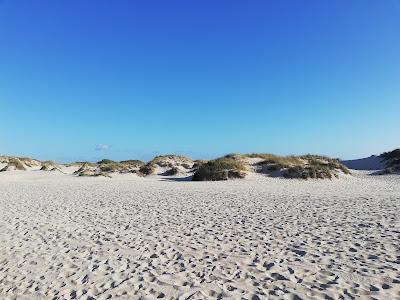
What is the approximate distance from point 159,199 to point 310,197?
750 centimetres

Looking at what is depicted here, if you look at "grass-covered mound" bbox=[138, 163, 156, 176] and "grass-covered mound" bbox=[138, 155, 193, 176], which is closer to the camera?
"grass-covered mound" bbox=[138, 155, 193, 176]

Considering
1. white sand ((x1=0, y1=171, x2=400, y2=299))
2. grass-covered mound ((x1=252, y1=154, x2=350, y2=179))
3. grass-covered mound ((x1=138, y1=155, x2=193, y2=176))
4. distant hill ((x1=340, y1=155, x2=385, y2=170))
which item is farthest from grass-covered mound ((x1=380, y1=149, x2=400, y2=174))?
white sand ((x1=0, y1=171, x2=400, y2=299))

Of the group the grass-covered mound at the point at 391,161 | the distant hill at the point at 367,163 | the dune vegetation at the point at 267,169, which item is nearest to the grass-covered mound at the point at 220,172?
the dune vegetation at the point at 267,169

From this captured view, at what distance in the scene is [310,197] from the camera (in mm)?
16859

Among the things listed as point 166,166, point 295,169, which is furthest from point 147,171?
point 295,169

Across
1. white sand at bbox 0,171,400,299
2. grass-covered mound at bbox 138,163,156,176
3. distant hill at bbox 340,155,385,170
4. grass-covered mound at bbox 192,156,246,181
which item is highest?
distant hill at bbox 340,155,385,170

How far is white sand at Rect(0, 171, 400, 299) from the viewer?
19.6 ft

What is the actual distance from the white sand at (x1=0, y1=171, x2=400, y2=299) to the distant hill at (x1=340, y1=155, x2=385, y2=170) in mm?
33226

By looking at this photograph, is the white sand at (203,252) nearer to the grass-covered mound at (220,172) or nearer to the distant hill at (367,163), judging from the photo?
the grass-covered mound at (220,172)

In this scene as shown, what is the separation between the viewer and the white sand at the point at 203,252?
5.98 meters

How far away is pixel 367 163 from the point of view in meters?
47.3

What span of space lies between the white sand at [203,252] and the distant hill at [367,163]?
33226 mm

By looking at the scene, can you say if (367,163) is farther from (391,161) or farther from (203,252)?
(203,252)

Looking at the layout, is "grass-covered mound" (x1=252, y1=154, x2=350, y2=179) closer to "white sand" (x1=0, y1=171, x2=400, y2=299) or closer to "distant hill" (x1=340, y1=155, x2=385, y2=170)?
"white sand" (x1=0, y1=171, x2=400, y2=299)
